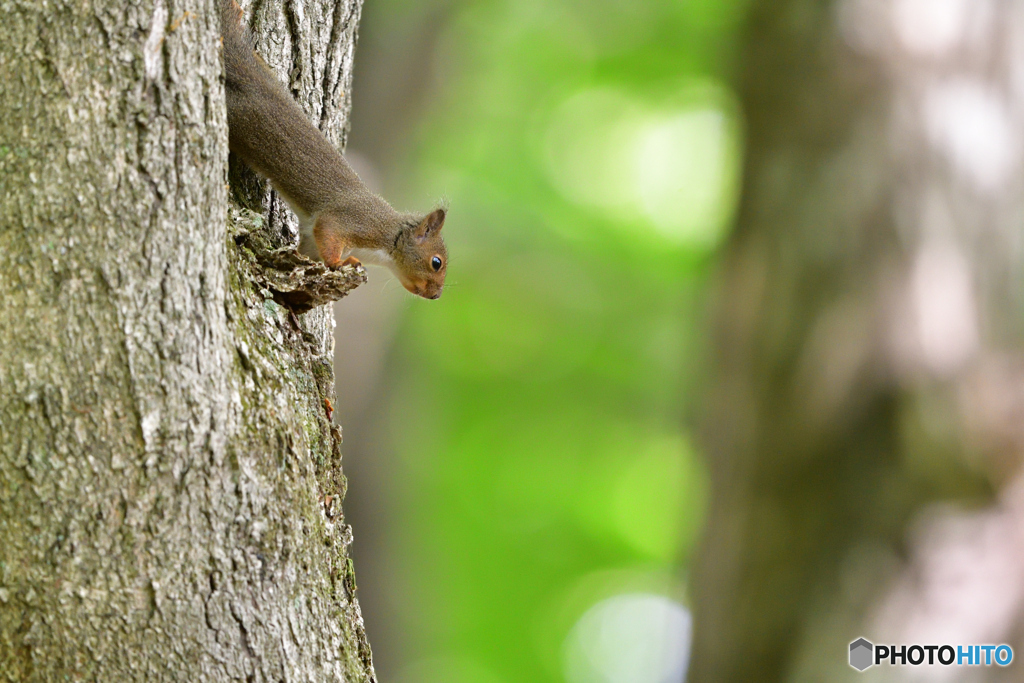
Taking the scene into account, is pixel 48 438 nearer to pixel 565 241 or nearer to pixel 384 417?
pixel 384 417

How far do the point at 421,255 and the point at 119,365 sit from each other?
2.80 meters

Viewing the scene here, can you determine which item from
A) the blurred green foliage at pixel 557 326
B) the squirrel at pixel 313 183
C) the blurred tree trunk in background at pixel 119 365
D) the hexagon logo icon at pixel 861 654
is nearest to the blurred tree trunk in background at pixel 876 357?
the hexagon logo icon at pixel 861 654

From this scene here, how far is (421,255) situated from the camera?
4.85 meters

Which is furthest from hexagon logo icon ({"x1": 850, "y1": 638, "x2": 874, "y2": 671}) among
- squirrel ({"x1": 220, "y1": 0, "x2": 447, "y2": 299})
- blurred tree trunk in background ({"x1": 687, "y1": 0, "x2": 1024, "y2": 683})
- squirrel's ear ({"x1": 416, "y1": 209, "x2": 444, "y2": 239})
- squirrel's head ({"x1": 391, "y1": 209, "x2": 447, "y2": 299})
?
squirrel's ear ({"x1": 416, "y1": 209, "x2": 444, "y2": 239})

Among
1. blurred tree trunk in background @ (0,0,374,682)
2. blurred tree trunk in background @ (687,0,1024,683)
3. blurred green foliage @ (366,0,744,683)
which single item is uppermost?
blurred green foliage @ (366,0,744,683)

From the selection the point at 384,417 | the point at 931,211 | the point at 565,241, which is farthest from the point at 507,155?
the point at 931,211

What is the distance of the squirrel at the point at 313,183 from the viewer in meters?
3.25

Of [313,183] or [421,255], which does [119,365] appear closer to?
[313,183]

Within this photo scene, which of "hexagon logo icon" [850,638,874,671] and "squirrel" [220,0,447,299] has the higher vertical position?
"squirrel" [220,0,447,299]

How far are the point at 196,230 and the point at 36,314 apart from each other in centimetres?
37

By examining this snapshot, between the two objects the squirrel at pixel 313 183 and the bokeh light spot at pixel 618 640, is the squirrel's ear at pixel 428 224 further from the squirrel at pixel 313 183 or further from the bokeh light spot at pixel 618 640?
the bokeh light spot at pixel 618 640

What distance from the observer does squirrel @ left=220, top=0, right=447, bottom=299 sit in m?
3.25

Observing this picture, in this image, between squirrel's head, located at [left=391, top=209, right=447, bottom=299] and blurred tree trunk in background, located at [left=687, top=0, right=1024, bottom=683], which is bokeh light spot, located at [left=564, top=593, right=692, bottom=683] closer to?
squirrel's head, located at [left=391, top=209, right=447, bottom=299]

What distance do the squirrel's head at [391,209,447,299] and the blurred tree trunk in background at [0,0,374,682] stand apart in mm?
2527
